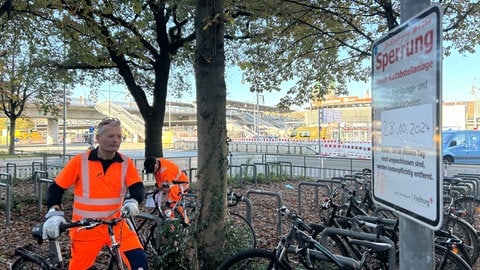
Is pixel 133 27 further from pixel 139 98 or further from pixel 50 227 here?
pixel 50 227

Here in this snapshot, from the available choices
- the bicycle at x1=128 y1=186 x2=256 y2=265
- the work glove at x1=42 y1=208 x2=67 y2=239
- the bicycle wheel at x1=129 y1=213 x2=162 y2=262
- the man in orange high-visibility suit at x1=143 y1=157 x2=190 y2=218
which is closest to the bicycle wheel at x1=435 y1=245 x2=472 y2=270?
the bicycle at x1=128 y1=186 x2=256 y2=265

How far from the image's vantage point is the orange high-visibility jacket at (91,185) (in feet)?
10.7

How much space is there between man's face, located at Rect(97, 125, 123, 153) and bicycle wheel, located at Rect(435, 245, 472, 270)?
2.84m

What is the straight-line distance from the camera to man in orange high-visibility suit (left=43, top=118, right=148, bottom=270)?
3.17 meters

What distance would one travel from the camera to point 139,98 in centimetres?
1186

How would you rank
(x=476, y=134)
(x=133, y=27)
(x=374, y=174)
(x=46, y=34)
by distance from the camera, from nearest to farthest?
1. (x=374, y=174)
2. (x=46, y=34)
3. (x=133, y=27)
4. (x=476, y=134)

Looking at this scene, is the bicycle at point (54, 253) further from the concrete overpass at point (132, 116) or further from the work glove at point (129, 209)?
the concrete overpass at point (132, 116)

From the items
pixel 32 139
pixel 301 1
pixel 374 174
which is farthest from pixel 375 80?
pixel 32 139

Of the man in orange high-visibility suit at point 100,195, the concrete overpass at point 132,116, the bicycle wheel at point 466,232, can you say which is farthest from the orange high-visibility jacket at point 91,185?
the concrete overpass at point 132,116

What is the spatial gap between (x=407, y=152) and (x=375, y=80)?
1.60ft

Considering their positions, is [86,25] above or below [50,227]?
above

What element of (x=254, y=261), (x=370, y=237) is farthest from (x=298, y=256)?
(x=370, y=237)

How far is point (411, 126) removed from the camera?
1.67 meters

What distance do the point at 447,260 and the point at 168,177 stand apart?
346 centimetres
